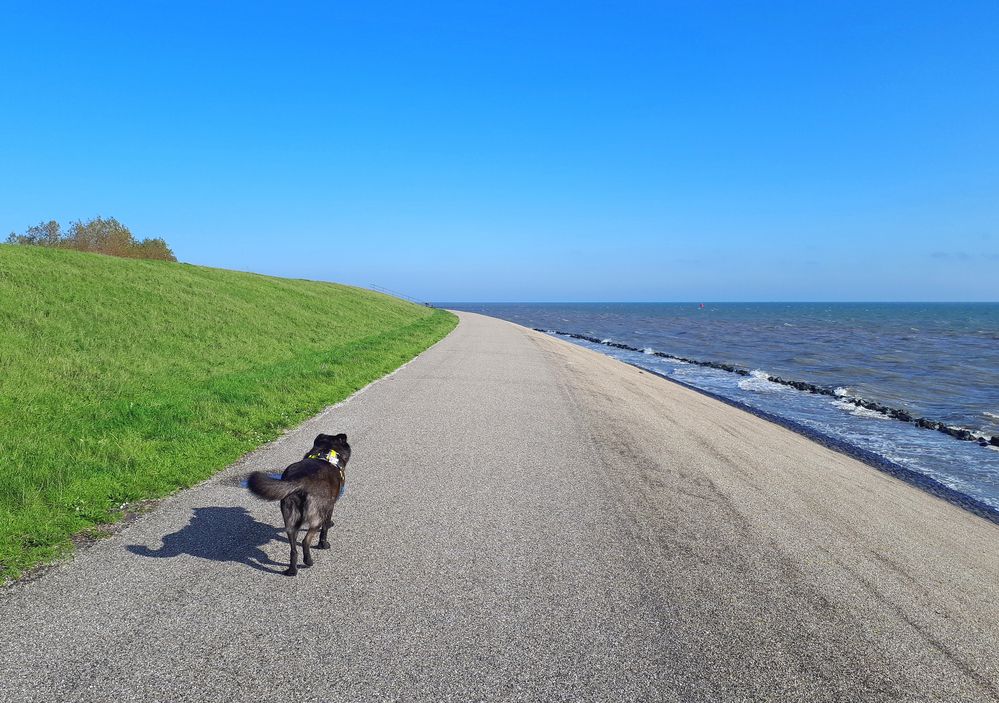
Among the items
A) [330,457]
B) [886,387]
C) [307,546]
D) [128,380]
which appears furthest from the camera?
[886,387]

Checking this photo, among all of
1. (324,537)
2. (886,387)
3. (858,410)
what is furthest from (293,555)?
(886,387)

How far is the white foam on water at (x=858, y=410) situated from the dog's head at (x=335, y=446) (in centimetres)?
1894

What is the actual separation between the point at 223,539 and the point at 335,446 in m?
1.39

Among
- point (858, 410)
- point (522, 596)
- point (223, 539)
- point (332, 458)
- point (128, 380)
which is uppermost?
point (332, 458)

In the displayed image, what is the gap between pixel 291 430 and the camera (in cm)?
1032

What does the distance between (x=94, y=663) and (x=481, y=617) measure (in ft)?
8.66

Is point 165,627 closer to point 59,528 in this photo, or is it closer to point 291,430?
point 59,528

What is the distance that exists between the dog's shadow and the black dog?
42cm

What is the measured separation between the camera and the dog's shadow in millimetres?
5335

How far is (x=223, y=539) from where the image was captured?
5.71 m

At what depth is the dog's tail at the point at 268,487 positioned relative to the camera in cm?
467

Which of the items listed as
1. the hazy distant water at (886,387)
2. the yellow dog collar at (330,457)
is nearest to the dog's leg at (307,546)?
the yellow dog collar at (330,457)

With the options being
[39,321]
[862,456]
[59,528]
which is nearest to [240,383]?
[39,321]

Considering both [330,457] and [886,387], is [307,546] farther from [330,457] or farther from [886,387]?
[886,387]
